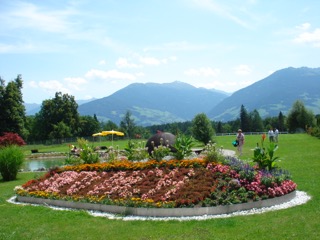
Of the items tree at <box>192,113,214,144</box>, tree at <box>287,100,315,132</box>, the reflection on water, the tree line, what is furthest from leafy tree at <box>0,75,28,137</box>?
tree at <box>287,100,315,132</box>

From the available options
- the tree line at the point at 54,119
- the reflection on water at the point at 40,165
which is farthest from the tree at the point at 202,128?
the reflection on water at the point at 40,165

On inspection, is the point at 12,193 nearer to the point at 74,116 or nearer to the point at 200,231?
the point at 200,231

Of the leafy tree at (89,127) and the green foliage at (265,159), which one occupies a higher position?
the leafy tree at (89,127)

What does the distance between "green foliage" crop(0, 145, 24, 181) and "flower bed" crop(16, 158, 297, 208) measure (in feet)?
23.6

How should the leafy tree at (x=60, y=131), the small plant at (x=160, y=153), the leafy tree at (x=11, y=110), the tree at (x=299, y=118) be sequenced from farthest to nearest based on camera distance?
the tree at (x=299, y=118) < the leafy tree at (x=60, y=131) < the leafy tree at (x=11, y=110) < the small plant at (x=160, y=153)

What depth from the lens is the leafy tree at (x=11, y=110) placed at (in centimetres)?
6431

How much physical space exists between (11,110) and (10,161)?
4378cm

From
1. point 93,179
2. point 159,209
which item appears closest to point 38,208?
point 93,179

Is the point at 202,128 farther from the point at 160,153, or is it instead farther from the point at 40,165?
the point at 160,153

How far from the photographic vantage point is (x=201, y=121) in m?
44.3

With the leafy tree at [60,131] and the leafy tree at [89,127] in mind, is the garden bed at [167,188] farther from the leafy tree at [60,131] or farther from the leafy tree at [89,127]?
the leafy tree at [89,127]

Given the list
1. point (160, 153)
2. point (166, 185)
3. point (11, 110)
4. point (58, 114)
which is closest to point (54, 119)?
point (58, 114)

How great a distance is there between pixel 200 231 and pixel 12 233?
4749 mm

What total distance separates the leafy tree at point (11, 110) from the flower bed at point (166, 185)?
167ft
